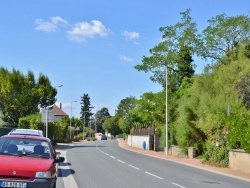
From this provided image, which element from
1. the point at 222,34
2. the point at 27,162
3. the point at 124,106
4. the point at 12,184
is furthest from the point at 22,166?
the point at 124,106

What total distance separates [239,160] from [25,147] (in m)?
17.1

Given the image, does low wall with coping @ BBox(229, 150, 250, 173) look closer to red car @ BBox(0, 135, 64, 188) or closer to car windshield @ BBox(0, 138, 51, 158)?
red car @ BBox(0, 135, 64, 188)

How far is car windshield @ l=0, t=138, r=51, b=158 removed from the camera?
36.5ft

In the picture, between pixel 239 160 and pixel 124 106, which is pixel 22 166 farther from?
pixel 124 106

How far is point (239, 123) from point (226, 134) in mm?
3372

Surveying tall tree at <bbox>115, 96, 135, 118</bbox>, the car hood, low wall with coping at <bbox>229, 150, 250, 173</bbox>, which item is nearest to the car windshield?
the car hood

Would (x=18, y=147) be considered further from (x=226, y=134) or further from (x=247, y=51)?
(x=247, y=51)

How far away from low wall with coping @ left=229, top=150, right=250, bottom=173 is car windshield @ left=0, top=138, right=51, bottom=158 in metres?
15.7

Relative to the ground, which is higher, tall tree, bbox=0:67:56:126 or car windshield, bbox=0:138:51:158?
tall tree, bbox=0:67:56:126

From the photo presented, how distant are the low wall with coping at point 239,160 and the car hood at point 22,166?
54.0 ft

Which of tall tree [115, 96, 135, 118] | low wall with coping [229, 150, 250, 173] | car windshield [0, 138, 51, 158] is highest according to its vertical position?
tall tree [115, 96, 135, 118]

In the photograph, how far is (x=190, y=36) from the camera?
59062 millimetres

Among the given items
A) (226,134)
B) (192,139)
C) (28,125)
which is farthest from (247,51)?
(28,125)

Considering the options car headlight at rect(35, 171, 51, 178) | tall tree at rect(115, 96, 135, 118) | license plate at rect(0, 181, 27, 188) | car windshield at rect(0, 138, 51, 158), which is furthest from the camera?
tall tree at rect(115, 96, 135, 118)
